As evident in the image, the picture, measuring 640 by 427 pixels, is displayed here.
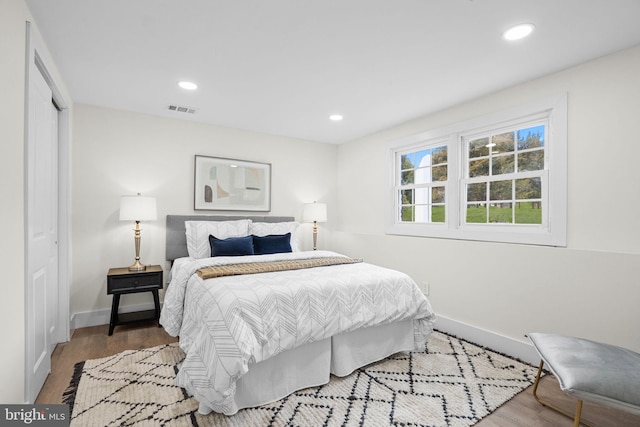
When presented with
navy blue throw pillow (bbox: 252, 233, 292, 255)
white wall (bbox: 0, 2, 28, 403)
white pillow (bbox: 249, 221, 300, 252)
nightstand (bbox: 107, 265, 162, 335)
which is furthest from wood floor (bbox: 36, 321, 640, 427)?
white pillow (bbox: 249, 221, 300, 252)

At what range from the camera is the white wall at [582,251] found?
2.23 metres

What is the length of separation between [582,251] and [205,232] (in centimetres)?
351

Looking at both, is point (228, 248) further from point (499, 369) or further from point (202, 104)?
point (499, 369)

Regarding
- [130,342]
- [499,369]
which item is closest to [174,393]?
[130,342]

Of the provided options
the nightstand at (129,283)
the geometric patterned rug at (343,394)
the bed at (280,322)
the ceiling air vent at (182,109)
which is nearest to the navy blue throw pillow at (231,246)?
the bed at (280,322)

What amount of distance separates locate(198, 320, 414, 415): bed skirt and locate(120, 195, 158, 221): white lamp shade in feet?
7.01

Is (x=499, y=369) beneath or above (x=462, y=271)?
beneath

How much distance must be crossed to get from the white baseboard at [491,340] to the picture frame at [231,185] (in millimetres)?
2666

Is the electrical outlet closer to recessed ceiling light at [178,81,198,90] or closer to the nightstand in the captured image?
the nightstand

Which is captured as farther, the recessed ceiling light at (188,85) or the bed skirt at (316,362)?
the recessed ceiling light at (188,85)

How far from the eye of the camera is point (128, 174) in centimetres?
364

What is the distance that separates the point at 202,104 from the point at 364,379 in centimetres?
302

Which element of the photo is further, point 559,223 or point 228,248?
point 228,248

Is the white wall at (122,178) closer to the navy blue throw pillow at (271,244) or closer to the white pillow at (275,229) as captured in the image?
the white pillow at (275,229)
